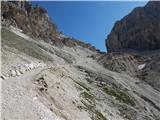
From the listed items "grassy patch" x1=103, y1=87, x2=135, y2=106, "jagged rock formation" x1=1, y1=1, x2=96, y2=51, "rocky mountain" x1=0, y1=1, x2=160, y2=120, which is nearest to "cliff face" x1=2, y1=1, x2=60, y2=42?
"jagged rock formation" x1=1, y1=1, x2=96, y2=51

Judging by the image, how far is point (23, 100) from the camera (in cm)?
2525

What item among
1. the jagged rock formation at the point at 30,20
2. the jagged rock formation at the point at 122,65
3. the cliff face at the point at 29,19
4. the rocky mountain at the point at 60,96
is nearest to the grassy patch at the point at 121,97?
the rocky mountain at the point at 60,96

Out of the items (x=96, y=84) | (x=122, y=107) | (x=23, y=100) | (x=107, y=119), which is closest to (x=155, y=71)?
(x=96, y=84)

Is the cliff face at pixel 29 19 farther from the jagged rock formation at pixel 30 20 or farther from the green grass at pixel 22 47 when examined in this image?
the green grass at pixel 22 47

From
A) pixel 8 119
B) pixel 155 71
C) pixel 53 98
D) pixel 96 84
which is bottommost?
pixel 8 119

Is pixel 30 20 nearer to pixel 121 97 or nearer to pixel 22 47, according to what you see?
pixel 22 47

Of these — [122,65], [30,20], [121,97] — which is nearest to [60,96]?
[121,97]

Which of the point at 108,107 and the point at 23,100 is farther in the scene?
the point at 108,107

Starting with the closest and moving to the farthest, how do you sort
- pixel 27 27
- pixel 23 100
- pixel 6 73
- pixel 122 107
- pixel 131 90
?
pixel 23 100, pixel 6 73, pixel 122 107, pixel 131 90, pixel 27 27

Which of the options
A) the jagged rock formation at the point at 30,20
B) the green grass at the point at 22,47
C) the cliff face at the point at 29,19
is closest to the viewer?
the green grass at the point at 22,47

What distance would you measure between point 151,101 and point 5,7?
107 meters

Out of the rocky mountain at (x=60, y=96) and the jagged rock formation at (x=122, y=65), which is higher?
the jagged rock formation at (x=122, y=65)

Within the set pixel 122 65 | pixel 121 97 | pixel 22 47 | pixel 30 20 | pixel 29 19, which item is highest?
pixel 29 19

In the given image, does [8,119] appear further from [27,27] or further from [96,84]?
[27,27]
